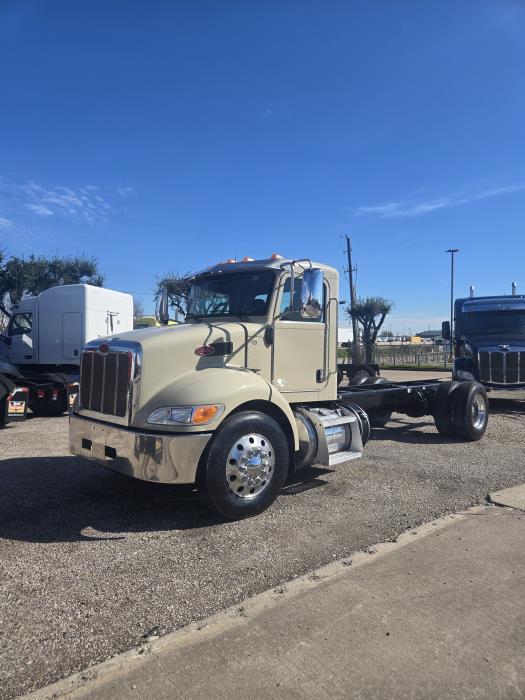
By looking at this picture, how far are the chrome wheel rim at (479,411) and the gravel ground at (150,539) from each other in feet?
4.26

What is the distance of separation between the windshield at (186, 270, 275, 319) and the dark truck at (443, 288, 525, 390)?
8.15 metres

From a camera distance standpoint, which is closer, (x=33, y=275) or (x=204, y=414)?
(x=204, y=414)

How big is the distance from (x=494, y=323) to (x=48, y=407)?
11.2m

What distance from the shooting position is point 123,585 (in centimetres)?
354

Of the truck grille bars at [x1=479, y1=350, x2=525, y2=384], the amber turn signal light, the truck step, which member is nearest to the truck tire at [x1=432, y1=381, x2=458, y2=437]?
the truck grille bars at [x1=479, y1=350, x2=525, y2=384]

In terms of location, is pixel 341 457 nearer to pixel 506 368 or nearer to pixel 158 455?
pixel 158 455

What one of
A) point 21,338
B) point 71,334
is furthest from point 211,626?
point 21,338

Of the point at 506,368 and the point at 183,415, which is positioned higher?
the point at 506,368

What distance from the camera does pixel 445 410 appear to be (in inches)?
348

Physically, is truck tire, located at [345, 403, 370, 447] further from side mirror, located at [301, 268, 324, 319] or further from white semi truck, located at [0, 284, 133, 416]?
white semi truck, located at [0, 284, 133, 416]

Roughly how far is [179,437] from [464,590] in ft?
7.98

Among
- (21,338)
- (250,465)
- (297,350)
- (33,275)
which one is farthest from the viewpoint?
(33,275)

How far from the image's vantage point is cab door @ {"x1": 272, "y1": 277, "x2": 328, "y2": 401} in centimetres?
552

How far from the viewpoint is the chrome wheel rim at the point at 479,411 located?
349 inches
